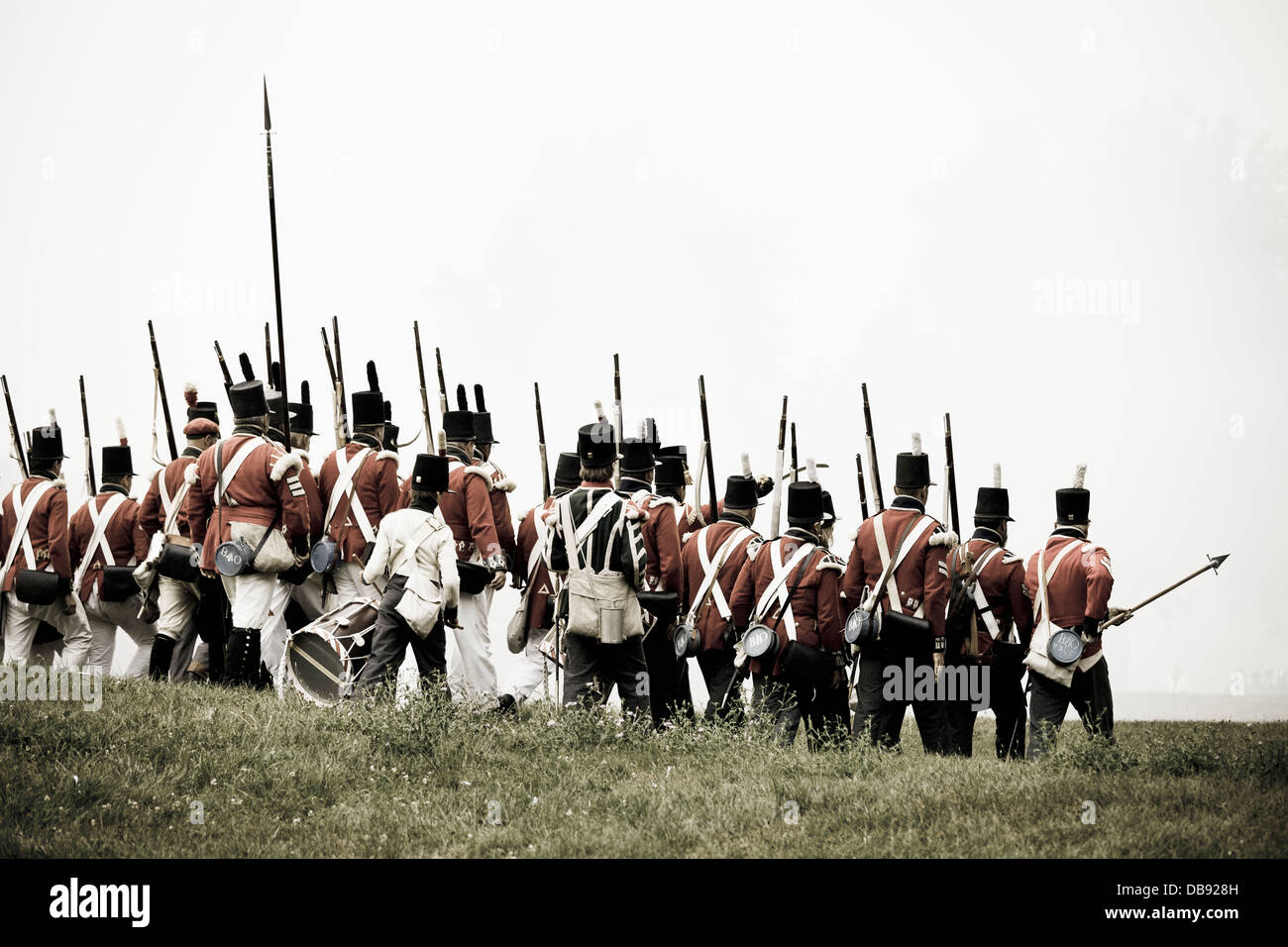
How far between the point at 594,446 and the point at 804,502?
1.61 meters

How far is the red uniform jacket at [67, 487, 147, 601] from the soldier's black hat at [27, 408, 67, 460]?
610 mm

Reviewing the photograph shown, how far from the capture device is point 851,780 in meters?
7.99

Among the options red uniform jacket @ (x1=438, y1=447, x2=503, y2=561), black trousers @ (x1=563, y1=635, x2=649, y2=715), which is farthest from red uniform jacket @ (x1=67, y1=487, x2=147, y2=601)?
black trousers @ (x1=563, y1=635, x2=649, y2=715)

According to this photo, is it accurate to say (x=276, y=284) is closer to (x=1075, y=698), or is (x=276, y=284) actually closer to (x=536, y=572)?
(x=536, y=572)

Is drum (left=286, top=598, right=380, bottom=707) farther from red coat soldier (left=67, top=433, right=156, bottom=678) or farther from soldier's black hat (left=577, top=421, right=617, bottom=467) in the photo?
red coat soldier (left=67, top=433, right=156, bottom=678)

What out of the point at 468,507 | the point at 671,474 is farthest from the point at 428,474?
the point at 671,474

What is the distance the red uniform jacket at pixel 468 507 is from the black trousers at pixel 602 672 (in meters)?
1.75

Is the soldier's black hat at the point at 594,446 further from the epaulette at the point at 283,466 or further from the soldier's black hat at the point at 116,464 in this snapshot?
the soldier's black hat at the point at 116,464

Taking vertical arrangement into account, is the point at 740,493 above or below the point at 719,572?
above

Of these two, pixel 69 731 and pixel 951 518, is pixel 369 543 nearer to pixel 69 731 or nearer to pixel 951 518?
pixel 69 731

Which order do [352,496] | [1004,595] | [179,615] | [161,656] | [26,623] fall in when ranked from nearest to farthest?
[1004,595] → [352,496] → [179,615] → [161,656] → [26,623]

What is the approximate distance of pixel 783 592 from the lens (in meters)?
10.1
